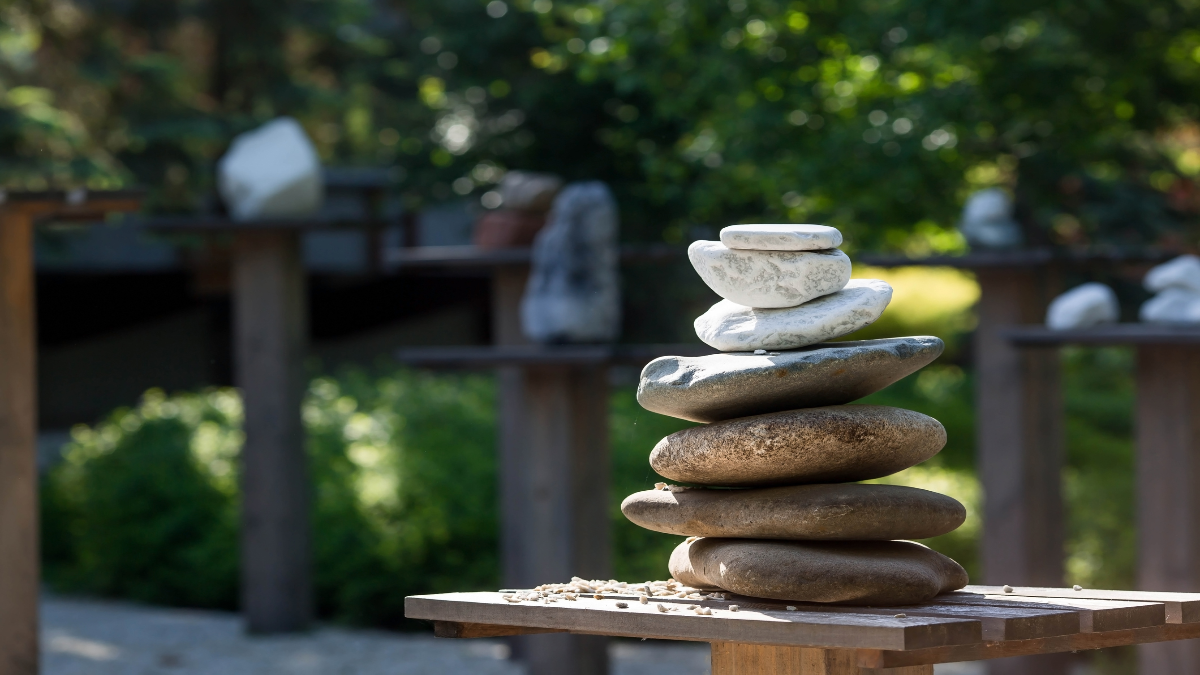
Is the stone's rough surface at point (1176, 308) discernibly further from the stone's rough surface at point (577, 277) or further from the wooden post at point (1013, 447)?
the stone's rough surface at point (577, 277)

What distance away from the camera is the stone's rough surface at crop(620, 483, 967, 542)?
115 inches

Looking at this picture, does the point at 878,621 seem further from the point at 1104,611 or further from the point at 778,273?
the point at 778,273

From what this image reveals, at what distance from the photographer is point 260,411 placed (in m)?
8.48

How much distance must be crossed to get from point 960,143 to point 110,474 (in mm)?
6815

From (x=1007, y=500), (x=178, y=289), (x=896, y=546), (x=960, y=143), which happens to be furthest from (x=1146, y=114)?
(x=178, y=289)

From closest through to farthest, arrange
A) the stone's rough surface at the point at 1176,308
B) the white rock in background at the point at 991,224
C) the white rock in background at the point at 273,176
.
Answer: the stone's rough surface at the point at 1176,308
the white rock in background at the point at 991,224
the white rock in background at the point at 273,176

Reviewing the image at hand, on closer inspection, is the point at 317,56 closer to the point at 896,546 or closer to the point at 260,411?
the point at 260,411

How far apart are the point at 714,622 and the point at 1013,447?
5.13 meters

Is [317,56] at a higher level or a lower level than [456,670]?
higher

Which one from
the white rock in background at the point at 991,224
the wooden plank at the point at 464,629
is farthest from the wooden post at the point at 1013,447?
the wooden plank at the point at 464,629

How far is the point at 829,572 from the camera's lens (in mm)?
2838

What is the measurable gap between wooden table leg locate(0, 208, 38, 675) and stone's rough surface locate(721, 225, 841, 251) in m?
3.36

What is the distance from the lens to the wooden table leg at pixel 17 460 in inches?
207

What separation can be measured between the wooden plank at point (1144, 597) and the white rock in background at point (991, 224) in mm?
4407
